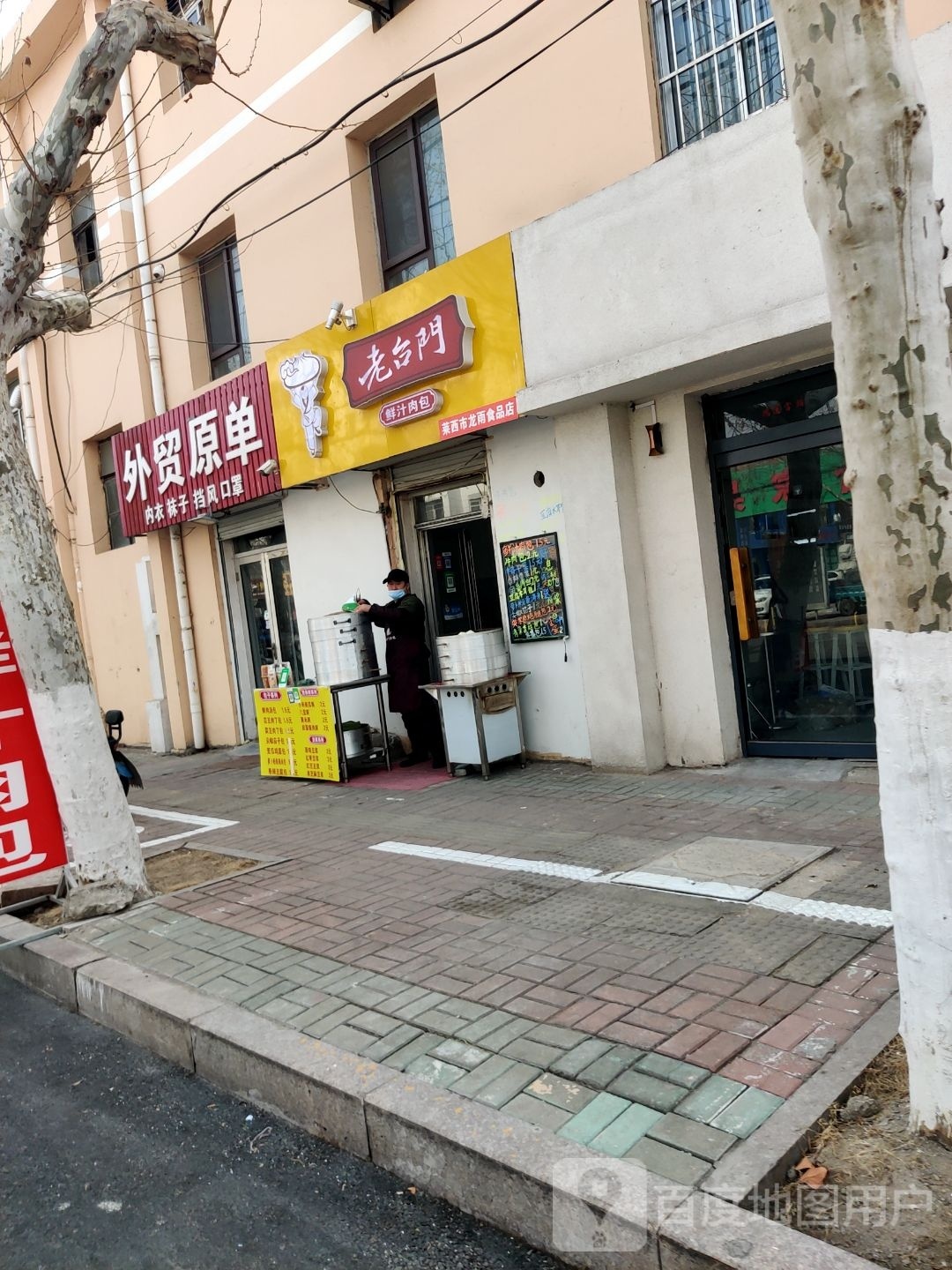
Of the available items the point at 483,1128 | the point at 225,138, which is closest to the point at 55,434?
the point at 225,138

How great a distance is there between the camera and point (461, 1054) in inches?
137

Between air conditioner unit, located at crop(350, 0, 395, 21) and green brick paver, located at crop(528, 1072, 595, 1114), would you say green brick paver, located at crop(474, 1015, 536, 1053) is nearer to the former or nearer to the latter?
green brick paver, located at crop(528, 1072, 595, 1114)

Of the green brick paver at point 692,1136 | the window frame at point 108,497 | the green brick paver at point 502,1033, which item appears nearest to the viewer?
the green brick paver at point 692,1136

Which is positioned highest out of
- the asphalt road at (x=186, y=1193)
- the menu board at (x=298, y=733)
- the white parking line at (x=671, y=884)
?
the menu board at (x=298, y=733)

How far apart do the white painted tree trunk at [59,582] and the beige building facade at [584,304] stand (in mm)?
554

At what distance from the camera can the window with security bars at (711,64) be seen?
6809 millimetres

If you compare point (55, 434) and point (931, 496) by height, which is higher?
point (55, 434)

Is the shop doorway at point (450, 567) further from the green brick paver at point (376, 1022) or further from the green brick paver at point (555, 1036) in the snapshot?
the green brick paver at point (555, 1036)

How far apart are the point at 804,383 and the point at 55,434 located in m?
12.0

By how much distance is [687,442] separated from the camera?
24.6 feet

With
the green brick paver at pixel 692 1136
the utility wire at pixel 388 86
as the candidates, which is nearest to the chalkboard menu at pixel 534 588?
the utility wire at pixel 388 86

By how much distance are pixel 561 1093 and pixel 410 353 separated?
6.83 m

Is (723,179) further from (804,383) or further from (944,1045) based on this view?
(944,1045)

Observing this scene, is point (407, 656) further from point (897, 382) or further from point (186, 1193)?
point (897, 382)
